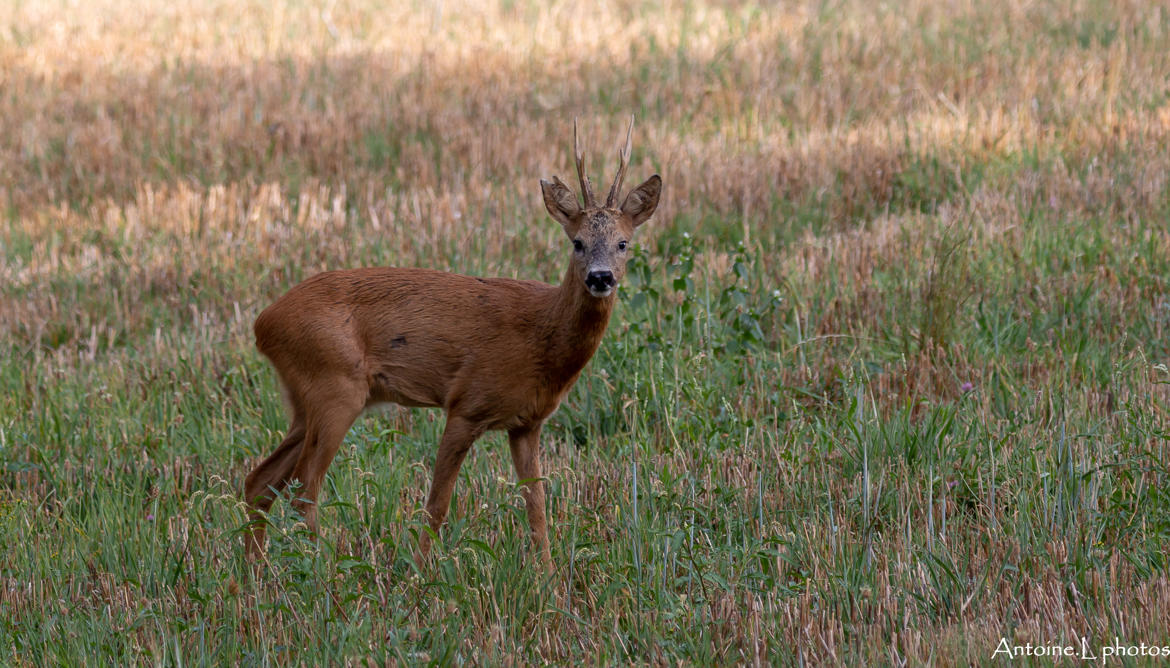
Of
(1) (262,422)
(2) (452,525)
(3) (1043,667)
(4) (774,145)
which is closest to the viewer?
(3) (1043,667)

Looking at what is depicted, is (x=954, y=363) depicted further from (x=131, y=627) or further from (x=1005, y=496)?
(x=131, y=627)

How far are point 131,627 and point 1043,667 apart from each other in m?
2.65

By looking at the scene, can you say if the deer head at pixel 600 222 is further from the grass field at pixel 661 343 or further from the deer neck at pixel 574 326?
the grass field at pixel 661 343

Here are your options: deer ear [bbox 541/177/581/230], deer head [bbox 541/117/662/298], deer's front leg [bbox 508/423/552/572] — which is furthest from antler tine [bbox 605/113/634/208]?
deer's front leg [bbox 508/423/552/572]

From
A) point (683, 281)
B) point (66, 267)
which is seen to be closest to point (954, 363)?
point (683, 281)

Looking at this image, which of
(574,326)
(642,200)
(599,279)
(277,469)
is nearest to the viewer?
(599,279)

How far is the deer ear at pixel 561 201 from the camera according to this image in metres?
4.85

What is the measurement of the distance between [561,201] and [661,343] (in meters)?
1.54

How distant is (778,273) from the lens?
24.7ft

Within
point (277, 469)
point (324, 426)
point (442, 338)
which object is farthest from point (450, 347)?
point (277, 469)

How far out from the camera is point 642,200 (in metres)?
4.96

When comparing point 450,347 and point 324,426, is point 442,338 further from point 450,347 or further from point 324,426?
point 324,426

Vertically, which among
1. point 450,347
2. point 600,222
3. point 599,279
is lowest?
point 450,347

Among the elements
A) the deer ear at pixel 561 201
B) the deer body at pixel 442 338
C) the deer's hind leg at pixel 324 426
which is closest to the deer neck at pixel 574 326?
the deer body at pixel 442 338
